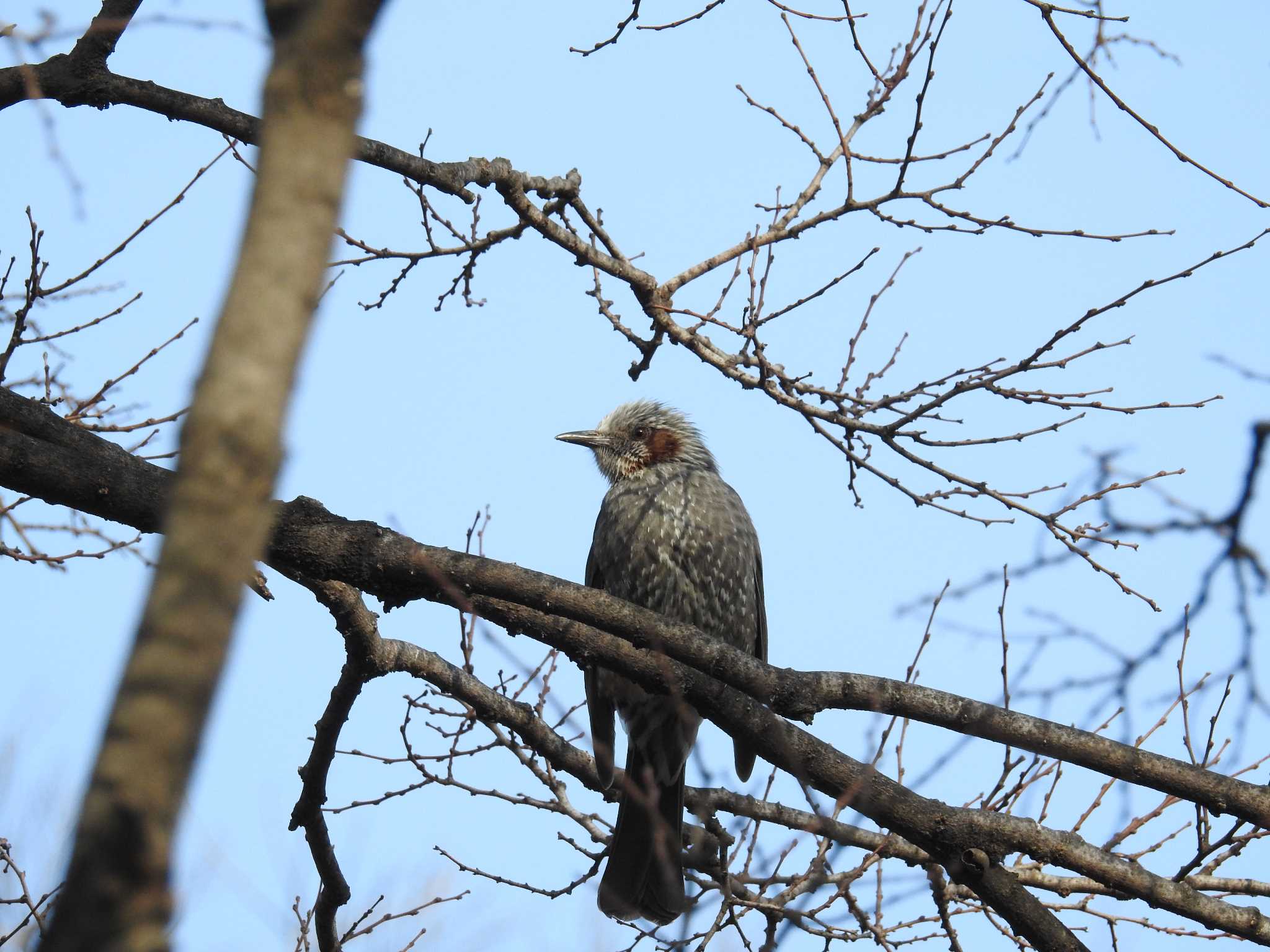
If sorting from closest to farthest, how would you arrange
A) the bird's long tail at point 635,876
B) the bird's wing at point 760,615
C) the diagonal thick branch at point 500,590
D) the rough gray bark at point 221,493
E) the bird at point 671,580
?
the rough gray bark at point 221,493, the diagonal thick branch at point 500,590, the bird's long tail at point 635,876, the bird at point 671,580, the bird's wing at point 760,615

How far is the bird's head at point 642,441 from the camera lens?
6.83 m

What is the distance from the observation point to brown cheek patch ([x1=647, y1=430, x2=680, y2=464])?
6.83 meters

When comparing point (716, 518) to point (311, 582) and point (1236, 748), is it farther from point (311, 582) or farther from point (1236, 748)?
point (1236, 748)

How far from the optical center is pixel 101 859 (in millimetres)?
1290

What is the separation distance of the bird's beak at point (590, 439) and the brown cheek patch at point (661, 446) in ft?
0.87

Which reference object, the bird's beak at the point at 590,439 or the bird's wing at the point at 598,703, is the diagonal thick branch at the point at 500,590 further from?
the bird's beak at the point at 590,439

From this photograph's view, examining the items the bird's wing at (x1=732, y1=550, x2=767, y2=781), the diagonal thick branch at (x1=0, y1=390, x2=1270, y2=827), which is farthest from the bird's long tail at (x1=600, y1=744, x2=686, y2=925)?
the diagonal thick branch at (x1=0, y1=390, x2=1270, y2=827)

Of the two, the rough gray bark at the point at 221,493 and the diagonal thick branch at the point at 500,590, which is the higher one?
the diagonal thick branch at the point at 500,590

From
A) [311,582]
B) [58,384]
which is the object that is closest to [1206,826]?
[311,582]

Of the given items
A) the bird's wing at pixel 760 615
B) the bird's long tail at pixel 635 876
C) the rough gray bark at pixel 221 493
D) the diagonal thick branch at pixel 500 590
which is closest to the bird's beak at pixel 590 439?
the bird's wing at pixel 760 615

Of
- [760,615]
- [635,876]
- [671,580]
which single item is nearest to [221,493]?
[635,876]

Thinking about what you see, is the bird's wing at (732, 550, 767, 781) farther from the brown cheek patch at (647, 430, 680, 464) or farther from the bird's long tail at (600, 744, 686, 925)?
the bird's long tail at (600, 744, 686, 925)

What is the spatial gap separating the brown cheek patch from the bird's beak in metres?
0.27

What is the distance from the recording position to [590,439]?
23.1ft
